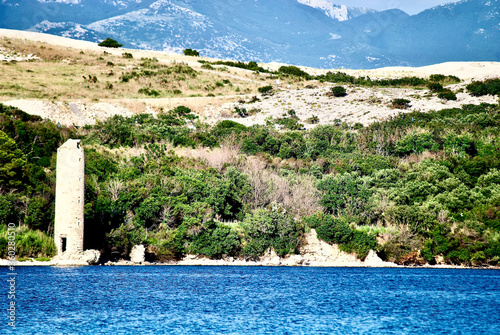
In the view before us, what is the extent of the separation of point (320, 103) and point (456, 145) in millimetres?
29381

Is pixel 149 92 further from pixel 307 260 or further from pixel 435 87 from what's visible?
pixel 307 260

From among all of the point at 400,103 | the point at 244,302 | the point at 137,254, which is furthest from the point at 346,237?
the point at 400,103

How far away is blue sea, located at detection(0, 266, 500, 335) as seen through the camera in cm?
2278

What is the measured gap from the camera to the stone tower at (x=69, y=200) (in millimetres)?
34219

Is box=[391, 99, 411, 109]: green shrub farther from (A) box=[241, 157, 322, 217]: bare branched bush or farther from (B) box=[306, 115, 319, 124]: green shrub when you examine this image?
(A) box=[241, 157, 322, 217]: bare branched bush

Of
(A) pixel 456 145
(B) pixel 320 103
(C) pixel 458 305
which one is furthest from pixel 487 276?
(B) pixel 320 103

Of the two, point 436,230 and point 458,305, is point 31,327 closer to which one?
point 458,305

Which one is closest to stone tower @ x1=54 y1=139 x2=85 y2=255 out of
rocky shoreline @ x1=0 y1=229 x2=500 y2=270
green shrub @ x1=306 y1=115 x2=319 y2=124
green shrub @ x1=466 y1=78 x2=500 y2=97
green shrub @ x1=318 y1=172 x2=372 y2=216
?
rocky shoreline @ x1=0 y1=229 x2=500 y2=270

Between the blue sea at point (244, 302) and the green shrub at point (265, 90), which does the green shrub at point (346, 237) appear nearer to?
the blue sea at point (244, 302)

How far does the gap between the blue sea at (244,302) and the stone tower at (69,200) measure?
70.4 inches

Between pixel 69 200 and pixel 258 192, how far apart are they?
1844cm

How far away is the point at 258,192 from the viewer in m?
49.9

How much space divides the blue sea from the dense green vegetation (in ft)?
12.7

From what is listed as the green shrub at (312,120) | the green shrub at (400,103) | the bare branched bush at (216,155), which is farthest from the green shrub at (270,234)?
the green shrub at (400,103)
